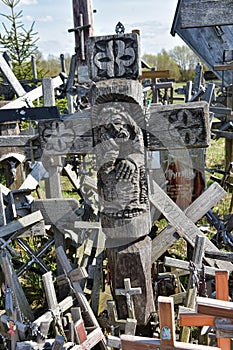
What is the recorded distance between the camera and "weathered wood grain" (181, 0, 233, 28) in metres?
2.12

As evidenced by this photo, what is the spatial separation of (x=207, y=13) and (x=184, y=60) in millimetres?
30430

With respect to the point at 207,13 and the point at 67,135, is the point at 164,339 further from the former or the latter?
the point at 207,13

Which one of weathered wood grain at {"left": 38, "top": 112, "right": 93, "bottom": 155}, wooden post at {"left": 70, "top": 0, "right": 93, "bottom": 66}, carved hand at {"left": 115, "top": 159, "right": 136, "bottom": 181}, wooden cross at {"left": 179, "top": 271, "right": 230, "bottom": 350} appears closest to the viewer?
wooden cross at {"left": 179, "top": 271, "right": 230, "bottom": 350}

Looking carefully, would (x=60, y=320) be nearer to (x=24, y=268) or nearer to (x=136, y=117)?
(x=24, y=268)

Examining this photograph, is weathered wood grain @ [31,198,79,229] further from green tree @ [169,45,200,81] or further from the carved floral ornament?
green tree @ [169,45,200,81]

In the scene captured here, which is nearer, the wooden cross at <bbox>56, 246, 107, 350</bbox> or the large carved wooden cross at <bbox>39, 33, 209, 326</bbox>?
the large carved wooden cross at <bbox>39, 33, 209, 326</bbox>

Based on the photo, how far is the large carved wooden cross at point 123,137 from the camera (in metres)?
2.19

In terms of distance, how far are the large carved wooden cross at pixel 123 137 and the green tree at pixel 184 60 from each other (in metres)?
24.5

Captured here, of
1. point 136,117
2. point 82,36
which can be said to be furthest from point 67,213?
point 82,36

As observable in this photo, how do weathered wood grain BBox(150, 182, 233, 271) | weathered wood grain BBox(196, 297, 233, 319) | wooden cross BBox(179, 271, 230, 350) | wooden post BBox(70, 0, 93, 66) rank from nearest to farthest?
weathered wood grain BBox(196, 297, 233, 319) → wooden cross BBox(179, 271, 230, 350) → weathered wood grain BBox(150, 182, 233, 271) → wooden post BBox(70, 0, 93, 66)

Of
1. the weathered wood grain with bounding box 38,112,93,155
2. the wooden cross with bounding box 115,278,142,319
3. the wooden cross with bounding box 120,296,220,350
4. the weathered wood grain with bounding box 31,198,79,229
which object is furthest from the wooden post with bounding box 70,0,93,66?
the wooden cross with bounding box 120,296,220,350

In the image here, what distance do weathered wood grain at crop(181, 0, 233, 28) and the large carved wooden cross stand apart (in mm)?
290

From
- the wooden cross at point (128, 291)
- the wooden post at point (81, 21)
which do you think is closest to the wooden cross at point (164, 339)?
the wooden cross at point (128, 291)

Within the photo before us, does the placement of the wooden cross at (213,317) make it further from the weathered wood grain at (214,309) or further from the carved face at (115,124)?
the carved face at (115,124)
